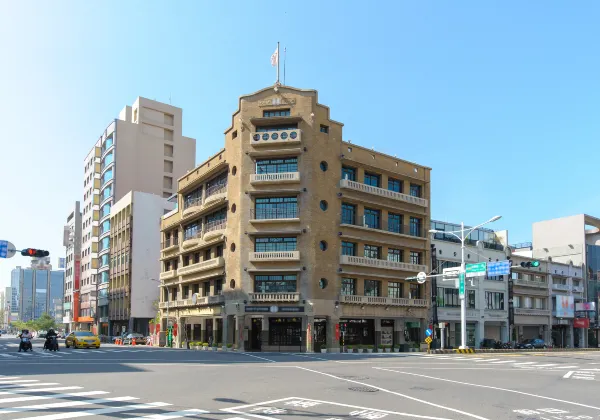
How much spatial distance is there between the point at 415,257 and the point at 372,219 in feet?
24.6

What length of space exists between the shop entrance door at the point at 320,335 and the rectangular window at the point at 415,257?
542 inches

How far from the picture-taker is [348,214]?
5512 centimetres

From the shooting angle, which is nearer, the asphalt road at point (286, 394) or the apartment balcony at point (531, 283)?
the asphalt road at point (286, 394)

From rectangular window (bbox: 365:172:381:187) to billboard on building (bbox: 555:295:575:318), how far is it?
135ft

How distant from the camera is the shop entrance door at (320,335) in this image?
50.5 m

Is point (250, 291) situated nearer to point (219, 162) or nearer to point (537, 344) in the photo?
point (219, 162)

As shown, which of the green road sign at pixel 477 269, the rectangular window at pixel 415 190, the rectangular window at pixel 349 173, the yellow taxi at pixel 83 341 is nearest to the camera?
the green road sign at pixel 477 269

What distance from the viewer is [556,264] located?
276ft

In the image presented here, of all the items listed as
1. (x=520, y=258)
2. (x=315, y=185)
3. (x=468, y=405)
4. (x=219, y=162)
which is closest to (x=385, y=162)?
(x=315, y=185)

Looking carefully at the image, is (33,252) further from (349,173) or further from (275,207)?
(349,173)

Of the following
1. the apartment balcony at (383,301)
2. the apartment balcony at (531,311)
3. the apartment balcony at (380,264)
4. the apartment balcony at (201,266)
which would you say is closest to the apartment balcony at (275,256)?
the apartment balcony at (380,264)

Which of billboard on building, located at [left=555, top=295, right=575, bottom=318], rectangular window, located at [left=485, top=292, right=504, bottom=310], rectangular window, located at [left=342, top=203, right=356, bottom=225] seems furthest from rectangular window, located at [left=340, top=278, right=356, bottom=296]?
billboard on building, located at [left=555, top=295, right=575, bottom=318]

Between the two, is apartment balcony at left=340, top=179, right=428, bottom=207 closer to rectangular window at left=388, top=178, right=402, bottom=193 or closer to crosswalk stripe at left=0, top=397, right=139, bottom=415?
rectangular window at left=388, top=178, right=402, bottom=193

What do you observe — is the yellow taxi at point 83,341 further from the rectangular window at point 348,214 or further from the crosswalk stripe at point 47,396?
the crosswalk stripe at point 47,396
